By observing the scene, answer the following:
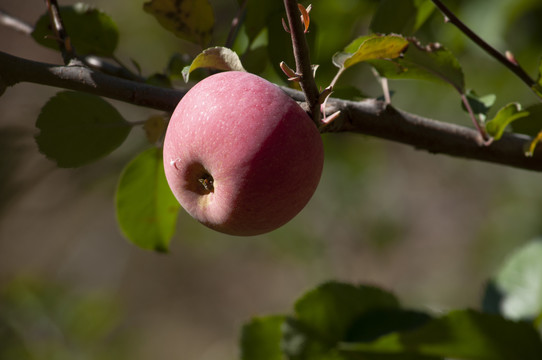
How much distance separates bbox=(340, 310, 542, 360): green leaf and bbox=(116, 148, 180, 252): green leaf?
1.30 ft

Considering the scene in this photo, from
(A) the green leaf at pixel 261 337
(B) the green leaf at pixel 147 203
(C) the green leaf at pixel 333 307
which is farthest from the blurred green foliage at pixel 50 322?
(C) the green leaf at pixel 333 307

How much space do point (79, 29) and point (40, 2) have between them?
4078 mm

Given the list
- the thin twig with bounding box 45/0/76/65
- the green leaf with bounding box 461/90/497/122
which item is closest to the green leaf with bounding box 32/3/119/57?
the thin twig with bounding box 45/0/76/65

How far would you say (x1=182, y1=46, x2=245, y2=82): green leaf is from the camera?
58cm

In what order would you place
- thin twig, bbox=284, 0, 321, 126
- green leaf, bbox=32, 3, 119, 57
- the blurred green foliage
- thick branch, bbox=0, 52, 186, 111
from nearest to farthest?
1. thin twig, bbox=284, 0, 321, 126
2. thick branch, bbox=0, 52, 186, 111
3. green leaf, bbox=32, 3, 119, 57
4. the blurred green foliage

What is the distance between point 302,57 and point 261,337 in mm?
458

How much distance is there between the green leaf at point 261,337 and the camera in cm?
81

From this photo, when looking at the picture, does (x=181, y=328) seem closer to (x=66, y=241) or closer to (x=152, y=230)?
(x=66, y=241)

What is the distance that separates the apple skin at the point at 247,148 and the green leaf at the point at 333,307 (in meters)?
0.22

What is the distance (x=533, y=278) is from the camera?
0.91 meters

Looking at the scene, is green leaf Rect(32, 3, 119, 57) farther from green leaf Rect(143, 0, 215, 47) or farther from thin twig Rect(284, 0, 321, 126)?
thin twig Rect(284, 0, 321, 126)

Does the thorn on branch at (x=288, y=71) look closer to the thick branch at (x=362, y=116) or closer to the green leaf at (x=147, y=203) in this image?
the thick branch at (x=362, y=116)

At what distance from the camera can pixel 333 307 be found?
30.3 inches

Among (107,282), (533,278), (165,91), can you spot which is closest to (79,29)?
(165,91)
